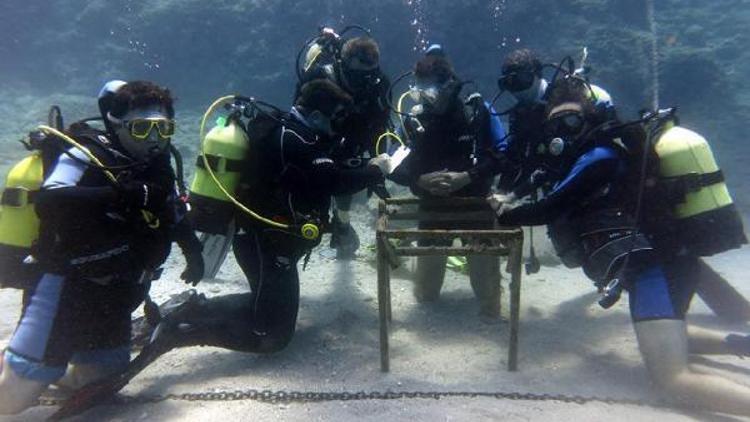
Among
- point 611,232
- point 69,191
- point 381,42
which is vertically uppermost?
point 381,42

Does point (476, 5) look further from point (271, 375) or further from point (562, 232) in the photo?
point (271, 375)

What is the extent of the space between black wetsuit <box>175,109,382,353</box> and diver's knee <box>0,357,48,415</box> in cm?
106

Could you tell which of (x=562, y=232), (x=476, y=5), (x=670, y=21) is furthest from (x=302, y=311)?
(x=670, y=21)

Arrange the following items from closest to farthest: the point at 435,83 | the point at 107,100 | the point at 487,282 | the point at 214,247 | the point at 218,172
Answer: the point at 107,100, the point at 218,172, the point at 435,83, the point at 487,282, the point at 214,247

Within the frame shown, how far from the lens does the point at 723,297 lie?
4.94m

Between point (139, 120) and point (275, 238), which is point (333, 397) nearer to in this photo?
point (275, 238)

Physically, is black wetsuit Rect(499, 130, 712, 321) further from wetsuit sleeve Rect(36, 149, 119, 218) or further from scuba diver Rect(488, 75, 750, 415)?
wetsuit sleeve Rect(36, 149, 119, 218)

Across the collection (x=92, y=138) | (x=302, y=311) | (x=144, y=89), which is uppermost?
(x=144, y=89)

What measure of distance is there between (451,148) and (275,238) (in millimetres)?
1973

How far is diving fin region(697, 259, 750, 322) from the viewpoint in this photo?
489 cm

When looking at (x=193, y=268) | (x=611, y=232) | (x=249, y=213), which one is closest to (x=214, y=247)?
(x=193, y=268)

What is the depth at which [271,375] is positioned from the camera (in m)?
3.98

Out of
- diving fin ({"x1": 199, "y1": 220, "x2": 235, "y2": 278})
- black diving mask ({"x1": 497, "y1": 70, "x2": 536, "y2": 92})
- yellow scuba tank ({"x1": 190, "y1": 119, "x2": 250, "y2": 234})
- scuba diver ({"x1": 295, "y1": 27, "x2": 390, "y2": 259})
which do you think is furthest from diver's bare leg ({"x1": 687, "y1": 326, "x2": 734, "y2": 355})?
diving fin ({"x1": 199, "y1": 220, "x2": 235, "y2": 278})

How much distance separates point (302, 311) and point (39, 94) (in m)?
19.6
